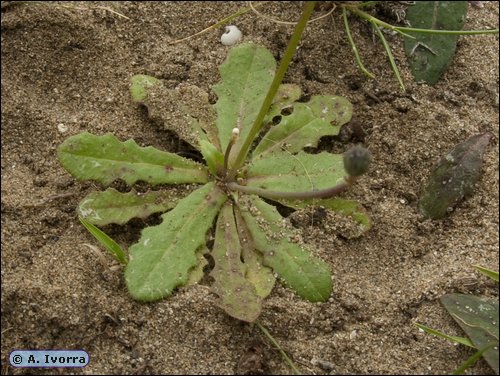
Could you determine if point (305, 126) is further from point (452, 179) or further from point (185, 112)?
point (452, 179)

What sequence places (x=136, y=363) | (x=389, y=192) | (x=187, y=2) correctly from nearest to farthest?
(x=136, y=363)
(x=389, y=192)
(x=187, y=2)

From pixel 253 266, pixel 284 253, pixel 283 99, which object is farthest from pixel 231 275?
pixel 283 99

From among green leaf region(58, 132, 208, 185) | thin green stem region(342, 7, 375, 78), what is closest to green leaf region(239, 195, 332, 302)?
green leaf region(58, 132, 208, 185)

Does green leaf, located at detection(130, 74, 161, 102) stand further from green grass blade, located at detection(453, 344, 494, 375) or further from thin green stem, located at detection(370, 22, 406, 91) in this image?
green grass blade, located at detection(453, 344, 494, 375)

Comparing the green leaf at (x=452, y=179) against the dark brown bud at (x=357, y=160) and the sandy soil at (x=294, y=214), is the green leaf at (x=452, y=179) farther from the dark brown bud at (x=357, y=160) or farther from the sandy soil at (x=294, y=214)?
the dark brown bud at (x=357, y=160)

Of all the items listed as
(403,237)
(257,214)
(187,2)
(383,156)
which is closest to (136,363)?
(257,214)

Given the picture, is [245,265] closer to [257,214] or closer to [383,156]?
[257,214]

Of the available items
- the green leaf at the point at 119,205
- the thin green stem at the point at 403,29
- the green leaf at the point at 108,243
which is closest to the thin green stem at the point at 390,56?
the thin green stem at the point at 403,29
